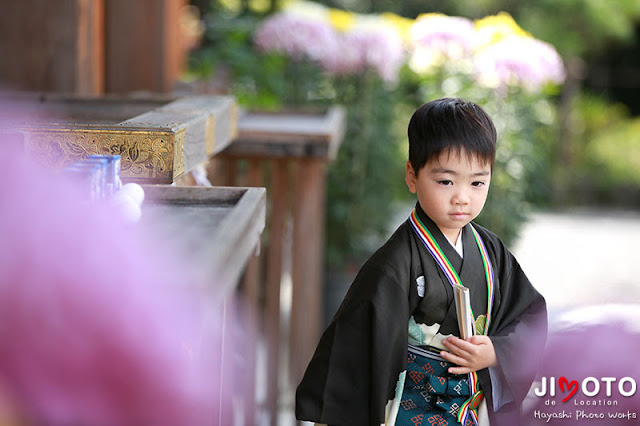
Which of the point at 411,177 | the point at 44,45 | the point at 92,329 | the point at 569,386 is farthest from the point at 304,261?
the point at 92,329

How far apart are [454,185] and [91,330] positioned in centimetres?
81

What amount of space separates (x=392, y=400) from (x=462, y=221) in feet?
1.29

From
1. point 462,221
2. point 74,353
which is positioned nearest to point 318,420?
point 462,221

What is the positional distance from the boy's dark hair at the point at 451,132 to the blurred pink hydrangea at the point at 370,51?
3.42 metres

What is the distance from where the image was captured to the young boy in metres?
1.64

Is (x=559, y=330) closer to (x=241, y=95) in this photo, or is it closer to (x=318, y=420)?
(x=318, y=420)

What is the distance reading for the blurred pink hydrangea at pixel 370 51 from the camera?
5.05 metres

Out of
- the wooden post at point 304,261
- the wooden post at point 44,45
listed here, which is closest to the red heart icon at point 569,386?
the wooden post at point 304,261

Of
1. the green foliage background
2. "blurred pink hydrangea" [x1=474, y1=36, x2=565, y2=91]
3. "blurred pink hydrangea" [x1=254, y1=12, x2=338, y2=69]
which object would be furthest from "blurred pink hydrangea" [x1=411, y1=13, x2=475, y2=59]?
"blurred pink hydrangea" [x1=254, y1=12, x2=338, y2=69]

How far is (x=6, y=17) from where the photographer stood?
3613 millimetres

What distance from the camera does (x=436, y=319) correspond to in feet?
5.58

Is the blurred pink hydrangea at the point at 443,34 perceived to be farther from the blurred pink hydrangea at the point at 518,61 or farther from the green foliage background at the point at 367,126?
the green foliage background at the point at 367,126

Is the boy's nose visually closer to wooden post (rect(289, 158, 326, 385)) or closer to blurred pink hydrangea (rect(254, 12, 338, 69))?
wooden post (rect(289, 158, 326, 385))

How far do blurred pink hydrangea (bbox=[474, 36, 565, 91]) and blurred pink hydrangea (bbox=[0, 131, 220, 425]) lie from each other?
12.1ft
